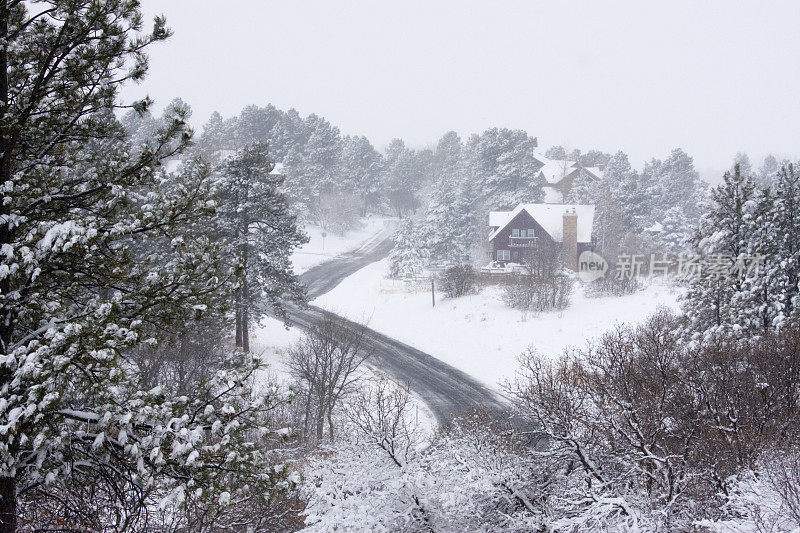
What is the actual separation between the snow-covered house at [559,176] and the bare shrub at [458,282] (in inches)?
1705

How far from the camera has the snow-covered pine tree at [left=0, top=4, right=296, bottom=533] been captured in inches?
193

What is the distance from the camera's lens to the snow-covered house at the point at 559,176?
257 feet

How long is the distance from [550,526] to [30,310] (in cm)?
709

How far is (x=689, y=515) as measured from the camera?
26.5 ft

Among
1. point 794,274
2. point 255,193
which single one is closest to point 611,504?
point 794,274

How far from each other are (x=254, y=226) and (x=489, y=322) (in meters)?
14.9

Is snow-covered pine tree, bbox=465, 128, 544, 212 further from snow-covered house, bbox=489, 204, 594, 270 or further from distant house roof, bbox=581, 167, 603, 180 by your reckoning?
distant house roof, bbox=581, 167, 603, 180

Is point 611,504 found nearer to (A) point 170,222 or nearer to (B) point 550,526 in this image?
(B) point 550,526

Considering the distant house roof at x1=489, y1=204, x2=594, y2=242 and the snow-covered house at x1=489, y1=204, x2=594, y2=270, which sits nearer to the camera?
the snow-covered house at x1=489, y1=204, x2=594, y2=270

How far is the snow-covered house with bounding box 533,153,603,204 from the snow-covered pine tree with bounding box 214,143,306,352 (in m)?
58.3

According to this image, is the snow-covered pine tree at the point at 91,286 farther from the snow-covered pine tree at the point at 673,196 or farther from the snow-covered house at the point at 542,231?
the snow-covered pine tree at the point at 673,196

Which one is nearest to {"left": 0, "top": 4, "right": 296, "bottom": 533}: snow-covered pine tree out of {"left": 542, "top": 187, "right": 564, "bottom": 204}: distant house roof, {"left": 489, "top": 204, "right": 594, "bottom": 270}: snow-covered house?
{"left": 489, "top": 204, "right": 594, "bottom": 270}: snow-covered house

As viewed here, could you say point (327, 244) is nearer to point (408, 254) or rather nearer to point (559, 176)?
point (408, 254)

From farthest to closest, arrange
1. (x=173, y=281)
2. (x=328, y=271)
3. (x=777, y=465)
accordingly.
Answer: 1. (x=328, y=271)
2. (x=777, y=465)
3. (x=173, y=281)
